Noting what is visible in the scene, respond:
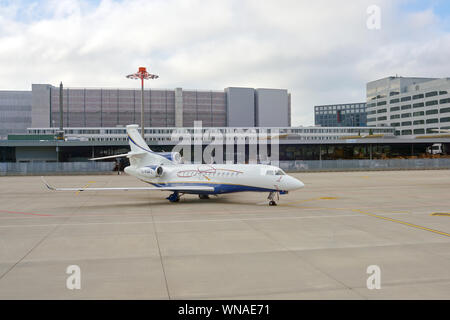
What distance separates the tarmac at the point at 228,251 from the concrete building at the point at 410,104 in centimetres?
12030

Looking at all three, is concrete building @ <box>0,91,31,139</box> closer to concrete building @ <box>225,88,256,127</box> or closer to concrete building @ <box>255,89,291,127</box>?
concrete building @ <box>225,88,256,127</box>

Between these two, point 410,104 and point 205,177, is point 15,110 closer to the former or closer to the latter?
point 205,177

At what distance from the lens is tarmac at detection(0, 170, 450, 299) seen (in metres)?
9.95

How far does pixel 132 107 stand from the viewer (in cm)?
12938

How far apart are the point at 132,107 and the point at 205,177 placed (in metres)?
107

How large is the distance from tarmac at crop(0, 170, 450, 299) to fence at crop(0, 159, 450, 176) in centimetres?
4192

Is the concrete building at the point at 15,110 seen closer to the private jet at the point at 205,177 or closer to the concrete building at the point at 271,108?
the concrete building at the point at 271,108

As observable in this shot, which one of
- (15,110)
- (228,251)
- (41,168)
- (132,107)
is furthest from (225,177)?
(15,110)

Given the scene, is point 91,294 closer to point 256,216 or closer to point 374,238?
point 374,238

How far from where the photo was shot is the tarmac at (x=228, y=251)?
9.95 m

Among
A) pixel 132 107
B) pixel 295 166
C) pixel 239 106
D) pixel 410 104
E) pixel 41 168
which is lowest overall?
pixel 295 166

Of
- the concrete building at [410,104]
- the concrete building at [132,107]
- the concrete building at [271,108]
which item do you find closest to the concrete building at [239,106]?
the concrete building at [132,107]

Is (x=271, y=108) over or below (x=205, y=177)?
over
